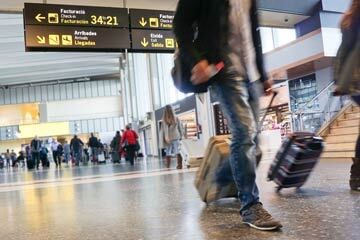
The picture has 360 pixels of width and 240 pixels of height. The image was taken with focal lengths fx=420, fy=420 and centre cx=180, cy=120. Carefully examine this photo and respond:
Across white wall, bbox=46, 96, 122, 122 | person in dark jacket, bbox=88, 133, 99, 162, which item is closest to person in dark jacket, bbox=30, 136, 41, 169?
person in dark jacket, bbox=88, 133, 99, 162

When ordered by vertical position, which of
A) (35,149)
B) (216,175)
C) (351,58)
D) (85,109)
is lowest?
(216,175)

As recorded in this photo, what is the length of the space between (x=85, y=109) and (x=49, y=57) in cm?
1372

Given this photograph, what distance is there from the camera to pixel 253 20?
2.36 meters

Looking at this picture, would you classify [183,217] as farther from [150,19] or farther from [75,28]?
[150,19]

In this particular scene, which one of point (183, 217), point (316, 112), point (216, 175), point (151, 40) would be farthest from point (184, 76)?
point (316, 112)

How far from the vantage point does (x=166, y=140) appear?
9.62 m

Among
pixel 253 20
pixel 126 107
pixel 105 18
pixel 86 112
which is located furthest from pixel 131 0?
pixel 86 112

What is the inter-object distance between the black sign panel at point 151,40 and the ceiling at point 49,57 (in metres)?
2.08

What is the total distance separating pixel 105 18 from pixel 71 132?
35.3 metres

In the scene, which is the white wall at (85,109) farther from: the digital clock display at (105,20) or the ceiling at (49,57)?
the digital clock display at (105,20)

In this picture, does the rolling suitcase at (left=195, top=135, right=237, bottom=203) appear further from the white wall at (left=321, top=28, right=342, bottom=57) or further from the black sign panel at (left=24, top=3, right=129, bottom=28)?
the white wall at (left=321, top=28, right=342, bottom=57)

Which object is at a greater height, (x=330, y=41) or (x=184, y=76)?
(x=330, y=41)

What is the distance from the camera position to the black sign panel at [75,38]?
890 cm

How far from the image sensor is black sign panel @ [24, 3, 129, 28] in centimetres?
888
